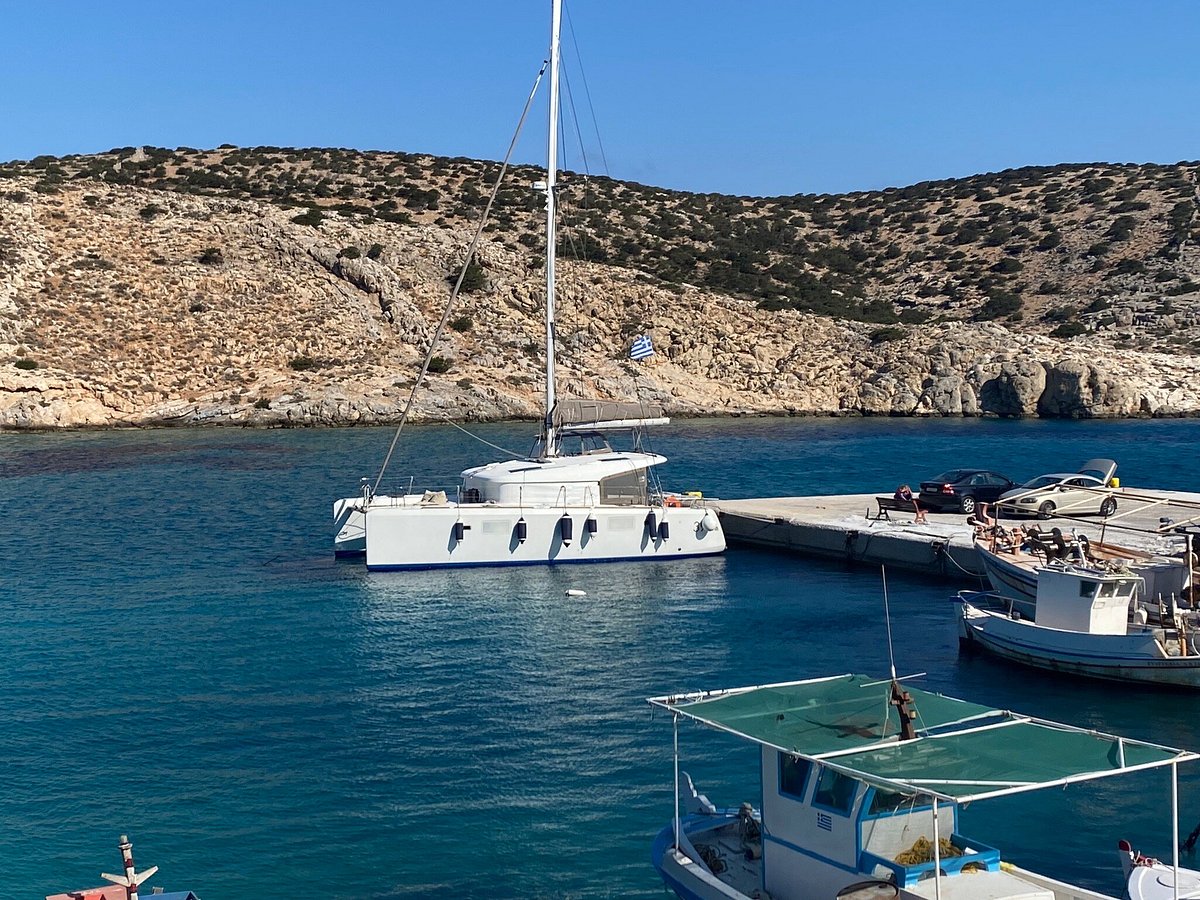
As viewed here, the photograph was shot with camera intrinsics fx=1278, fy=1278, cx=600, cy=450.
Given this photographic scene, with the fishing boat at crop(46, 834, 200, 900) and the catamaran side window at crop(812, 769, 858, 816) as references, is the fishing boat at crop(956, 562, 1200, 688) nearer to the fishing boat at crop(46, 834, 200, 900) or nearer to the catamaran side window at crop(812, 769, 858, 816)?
the catamaran side window at crop(812, 769, 858, 816)

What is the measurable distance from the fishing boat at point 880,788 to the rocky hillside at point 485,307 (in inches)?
2242

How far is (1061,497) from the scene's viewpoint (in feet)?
121

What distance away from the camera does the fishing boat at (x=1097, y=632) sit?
23.3 metres

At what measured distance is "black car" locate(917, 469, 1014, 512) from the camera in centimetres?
4075

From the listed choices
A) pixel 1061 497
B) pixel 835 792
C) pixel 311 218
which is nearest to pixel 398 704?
pixel 835 792

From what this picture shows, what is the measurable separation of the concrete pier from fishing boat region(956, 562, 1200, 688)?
19.7ft

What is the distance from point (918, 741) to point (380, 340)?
80194 millimetres

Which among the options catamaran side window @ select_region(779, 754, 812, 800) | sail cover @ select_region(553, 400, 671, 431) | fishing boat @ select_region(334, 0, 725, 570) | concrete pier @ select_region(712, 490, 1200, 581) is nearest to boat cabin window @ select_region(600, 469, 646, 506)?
fishing boat @ select_region(334, 0, 725, 570)

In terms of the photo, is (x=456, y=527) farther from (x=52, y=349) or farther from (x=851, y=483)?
(x=52, y=349)

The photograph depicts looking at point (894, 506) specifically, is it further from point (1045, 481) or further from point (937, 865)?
point (937, 865)

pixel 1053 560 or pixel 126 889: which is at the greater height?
pixel 1053 560

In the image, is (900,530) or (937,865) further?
(900,530)

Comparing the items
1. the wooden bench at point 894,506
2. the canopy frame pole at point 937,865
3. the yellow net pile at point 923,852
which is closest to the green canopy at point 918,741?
the canopy frame pole at point 937,865

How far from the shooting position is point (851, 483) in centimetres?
5569
